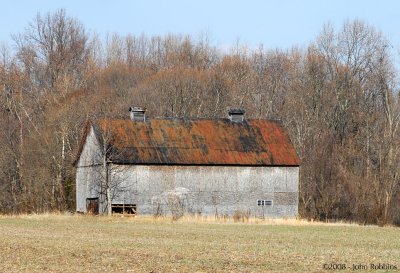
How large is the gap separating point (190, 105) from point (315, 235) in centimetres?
4441

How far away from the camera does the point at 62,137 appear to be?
205 feet

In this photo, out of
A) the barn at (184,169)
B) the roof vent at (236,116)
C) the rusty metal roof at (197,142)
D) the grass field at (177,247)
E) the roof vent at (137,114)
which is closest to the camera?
the grass field at (177,247)

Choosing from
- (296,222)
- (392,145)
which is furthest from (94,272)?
(392,145)

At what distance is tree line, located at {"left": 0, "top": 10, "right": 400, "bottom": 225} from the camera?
61.2 metres

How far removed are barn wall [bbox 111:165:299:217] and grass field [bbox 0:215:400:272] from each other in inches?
303

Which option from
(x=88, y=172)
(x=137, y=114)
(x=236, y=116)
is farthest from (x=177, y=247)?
(x=236, y=116)

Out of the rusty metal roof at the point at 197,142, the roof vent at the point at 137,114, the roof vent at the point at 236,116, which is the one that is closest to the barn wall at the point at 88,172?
the rusty metal roof at the point at 197,142

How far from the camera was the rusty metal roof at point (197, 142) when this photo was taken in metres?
54.2

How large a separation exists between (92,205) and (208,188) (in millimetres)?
7827

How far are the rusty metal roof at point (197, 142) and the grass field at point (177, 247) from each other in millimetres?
9077

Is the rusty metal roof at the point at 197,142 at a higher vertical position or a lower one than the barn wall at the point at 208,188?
higher

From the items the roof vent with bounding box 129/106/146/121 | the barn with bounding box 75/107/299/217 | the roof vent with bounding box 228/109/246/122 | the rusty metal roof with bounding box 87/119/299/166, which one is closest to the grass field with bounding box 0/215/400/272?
the barn with bounding box 75/107/299/217

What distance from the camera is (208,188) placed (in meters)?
54.6

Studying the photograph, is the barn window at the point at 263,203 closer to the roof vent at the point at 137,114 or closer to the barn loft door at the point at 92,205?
the roof vent at the point at 137,114
